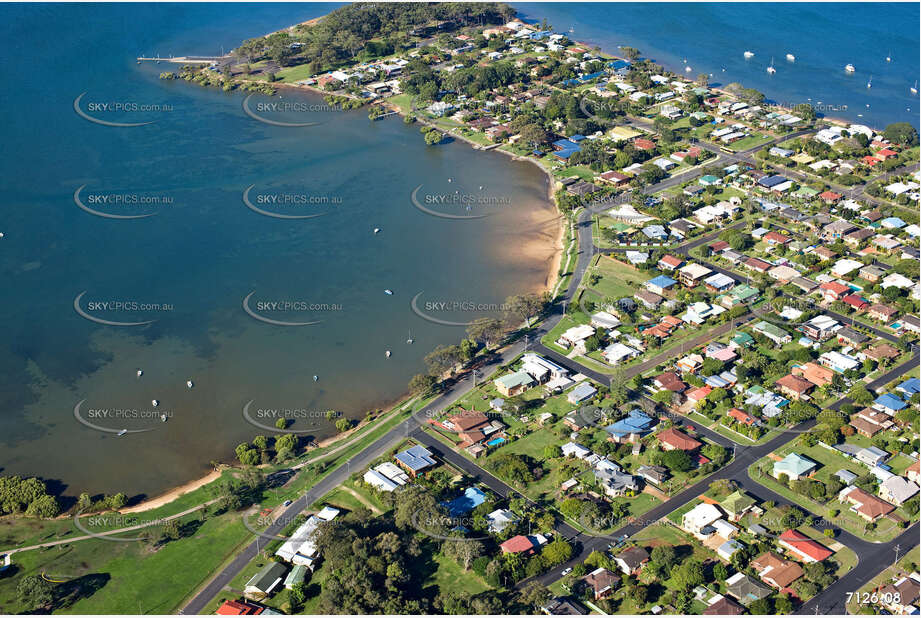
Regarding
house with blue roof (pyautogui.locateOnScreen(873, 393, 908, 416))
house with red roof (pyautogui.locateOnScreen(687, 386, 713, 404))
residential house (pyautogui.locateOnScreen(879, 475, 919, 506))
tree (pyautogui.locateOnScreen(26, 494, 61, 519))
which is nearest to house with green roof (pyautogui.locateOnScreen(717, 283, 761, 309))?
house with red roof (pyautogui.locateOnScreen(687, 386, 713, 404))

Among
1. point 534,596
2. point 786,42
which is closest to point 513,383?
point 534,596

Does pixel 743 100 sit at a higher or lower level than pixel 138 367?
higher

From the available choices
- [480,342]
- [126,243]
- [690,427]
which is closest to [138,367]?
[126,243]

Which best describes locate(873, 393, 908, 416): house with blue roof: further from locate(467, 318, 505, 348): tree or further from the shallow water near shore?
the shallow water near shore

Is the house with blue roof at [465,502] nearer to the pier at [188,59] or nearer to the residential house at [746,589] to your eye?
the residential house at [746,589]

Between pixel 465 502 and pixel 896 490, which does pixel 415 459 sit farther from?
pixel 896 490

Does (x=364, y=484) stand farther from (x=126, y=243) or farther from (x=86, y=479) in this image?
(x=126, y=243)
